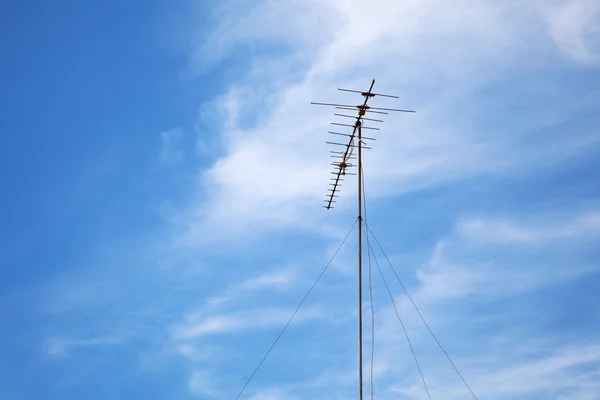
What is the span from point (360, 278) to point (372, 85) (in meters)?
6.22

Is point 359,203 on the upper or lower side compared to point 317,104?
lower

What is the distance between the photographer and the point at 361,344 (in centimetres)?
2086

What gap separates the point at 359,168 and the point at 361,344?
5975mm

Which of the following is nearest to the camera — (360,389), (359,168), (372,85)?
(360,389)

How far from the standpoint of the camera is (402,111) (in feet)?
73.5

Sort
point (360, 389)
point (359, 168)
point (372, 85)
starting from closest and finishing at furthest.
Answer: point (360, 389) < point (372, 85) < point (359, 168)

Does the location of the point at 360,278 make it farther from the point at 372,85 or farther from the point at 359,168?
the point at 372,85

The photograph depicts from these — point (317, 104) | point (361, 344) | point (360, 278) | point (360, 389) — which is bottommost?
point (360, 389)

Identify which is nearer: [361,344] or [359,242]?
[361,344]

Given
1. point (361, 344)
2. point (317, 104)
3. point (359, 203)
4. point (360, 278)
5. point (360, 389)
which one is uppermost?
point (317, 104)

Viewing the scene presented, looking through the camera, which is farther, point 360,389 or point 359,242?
point 359,242

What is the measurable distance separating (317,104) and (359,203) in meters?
3.63

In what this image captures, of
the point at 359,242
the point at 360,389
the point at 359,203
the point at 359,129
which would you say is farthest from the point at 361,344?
the point at 359,129

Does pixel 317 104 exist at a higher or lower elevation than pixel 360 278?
A: higher
